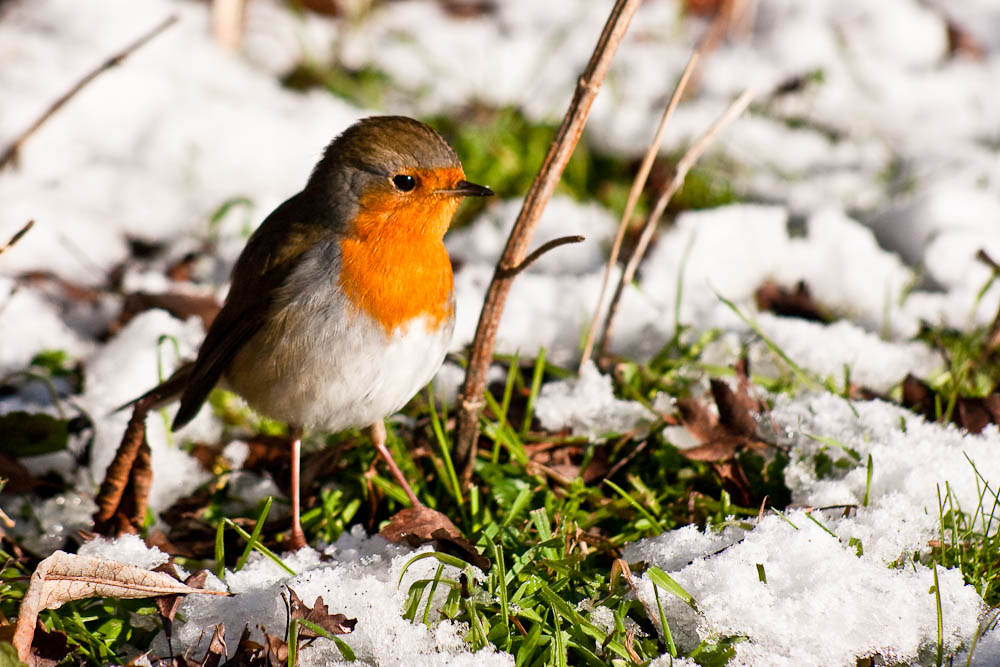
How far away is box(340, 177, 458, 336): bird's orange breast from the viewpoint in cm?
262

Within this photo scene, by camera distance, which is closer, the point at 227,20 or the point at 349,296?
the point at 349,296

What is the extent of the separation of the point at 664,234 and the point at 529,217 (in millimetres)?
1882

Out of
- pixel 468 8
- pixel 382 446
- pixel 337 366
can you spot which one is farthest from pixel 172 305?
pixel 468 8

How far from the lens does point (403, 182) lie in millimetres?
2762

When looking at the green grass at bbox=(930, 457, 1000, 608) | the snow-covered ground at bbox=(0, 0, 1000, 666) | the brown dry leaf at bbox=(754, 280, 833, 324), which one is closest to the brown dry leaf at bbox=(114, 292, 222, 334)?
the snow-covered ground at bbox=(0, 0, 1000, 666)

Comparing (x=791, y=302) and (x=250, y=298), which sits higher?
(x=250, y=298)

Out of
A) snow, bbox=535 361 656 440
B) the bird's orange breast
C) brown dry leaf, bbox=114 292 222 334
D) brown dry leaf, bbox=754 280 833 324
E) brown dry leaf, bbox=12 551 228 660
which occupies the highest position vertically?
the bird's orange breast

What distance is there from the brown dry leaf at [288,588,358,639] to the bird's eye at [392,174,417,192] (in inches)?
47.6

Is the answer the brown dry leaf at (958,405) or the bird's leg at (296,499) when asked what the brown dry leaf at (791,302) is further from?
the bird's leg at (296,499)

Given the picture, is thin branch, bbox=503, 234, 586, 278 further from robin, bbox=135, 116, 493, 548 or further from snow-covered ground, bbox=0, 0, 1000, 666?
snow-covered ground, bbox=0, 0, 1000, 666

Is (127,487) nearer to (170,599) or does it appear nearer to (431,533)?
(170,599)

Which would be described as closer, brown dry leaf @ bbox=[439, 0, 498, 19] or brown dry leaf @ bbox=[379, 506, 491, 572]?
brown dry leaf @ bbox=[379, 506, 491, 572]

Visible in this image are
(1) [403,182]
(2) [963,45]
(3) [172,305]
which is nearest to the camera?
(1) [403,182]

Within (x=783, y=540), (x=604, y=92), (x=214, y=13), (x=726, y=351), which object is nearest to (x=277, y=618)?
(x=783, y=540)
